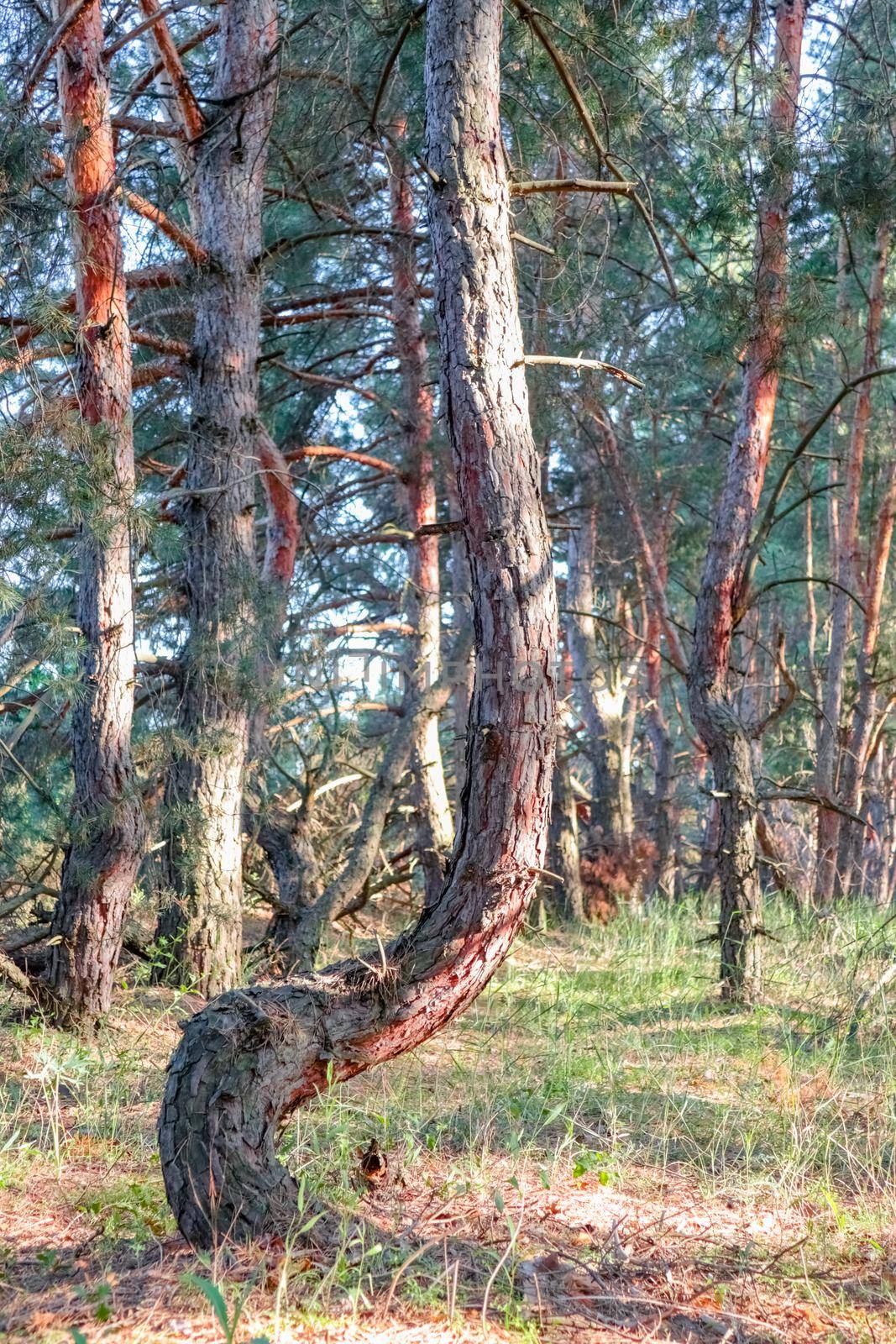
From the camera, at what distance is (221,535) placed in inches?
270

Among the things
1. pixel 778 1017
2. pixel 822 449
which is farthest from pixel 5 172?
pixel 822 449

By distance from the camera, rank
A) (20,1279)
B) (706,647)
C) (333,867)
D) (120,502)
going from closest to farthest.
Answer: (20,1279) → (120,502) → (706,647) → (333,867)

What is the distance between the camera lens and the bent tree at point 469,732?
329cm

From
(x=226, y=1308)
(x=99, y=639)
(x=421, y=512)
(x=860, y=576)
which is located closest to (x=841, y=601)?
(x=860, y=576)

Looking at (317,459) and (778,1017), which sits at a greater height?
(317,459)

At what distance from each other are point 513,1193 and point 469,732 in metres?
1.62

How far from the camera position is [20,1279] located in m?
3.03

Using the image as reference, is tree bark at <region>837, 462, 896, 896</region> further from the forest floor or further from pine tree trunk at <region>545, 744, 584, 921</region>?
the forest floor

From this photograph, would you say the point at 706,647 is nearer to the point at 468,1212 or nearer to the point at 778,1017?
the point at 778,1017

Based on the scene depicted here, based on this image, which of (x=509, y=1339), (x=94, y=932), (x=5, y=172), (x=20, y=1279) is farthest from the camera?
(x=94, y=932)

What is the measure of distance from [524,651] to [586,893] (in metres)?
8.82

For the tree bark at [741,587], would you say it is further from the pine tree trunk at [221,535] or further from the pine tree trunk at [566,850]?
the pine tree trunk at [566,850]

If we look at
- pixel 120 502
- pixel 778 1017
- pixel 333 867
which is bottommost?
pixel 778 1017

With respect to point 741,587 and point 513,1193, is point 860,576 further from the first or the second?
point 513,1193
